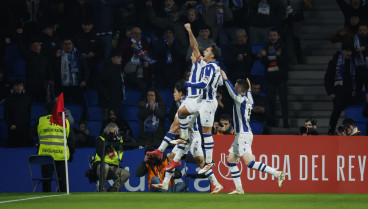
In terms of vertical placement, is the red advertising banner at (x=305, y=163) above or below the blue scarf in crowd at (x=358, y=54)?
below

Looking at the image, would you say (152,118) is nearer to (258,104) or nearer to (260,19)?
(258,104)

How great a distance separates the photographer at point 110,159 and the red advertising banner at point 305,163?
1.89m

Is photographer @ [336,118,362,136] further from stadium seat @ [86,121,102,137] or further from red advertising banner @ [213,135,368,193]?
stadium seat @ [86,121,102,137]

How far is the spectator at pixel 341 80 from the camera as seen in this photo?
62.7 feet

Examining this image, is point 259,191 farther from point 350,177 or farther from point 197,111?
point 197,111

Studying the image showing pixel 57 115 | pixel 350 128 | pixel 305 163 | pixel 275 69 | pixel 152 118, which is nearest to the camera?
pixel 57 115

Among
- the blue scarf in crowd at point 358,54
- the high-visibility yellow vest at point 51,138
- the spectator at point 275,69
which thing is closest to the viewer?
the high-visibility yellow vest at point 51,138

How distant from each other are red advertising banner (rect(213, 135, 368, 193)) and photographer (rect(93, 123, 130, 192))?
1885 millimetres

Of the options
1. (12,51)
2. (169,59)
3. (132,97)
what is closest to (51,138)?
(169,59)

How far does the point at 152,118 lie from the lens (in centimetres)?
1850

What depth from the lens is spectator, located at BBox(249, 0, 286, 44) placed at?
67.4 ft

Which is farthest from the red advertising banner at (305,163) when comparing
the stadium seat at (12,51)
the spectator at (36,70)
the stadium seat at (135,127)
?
the stadium seat at (12,51)

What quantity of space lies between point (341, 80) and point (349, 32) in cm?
129

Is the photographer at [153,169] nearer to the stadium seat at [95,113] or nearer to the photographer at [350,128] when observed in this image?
the photographer at [350,128]
